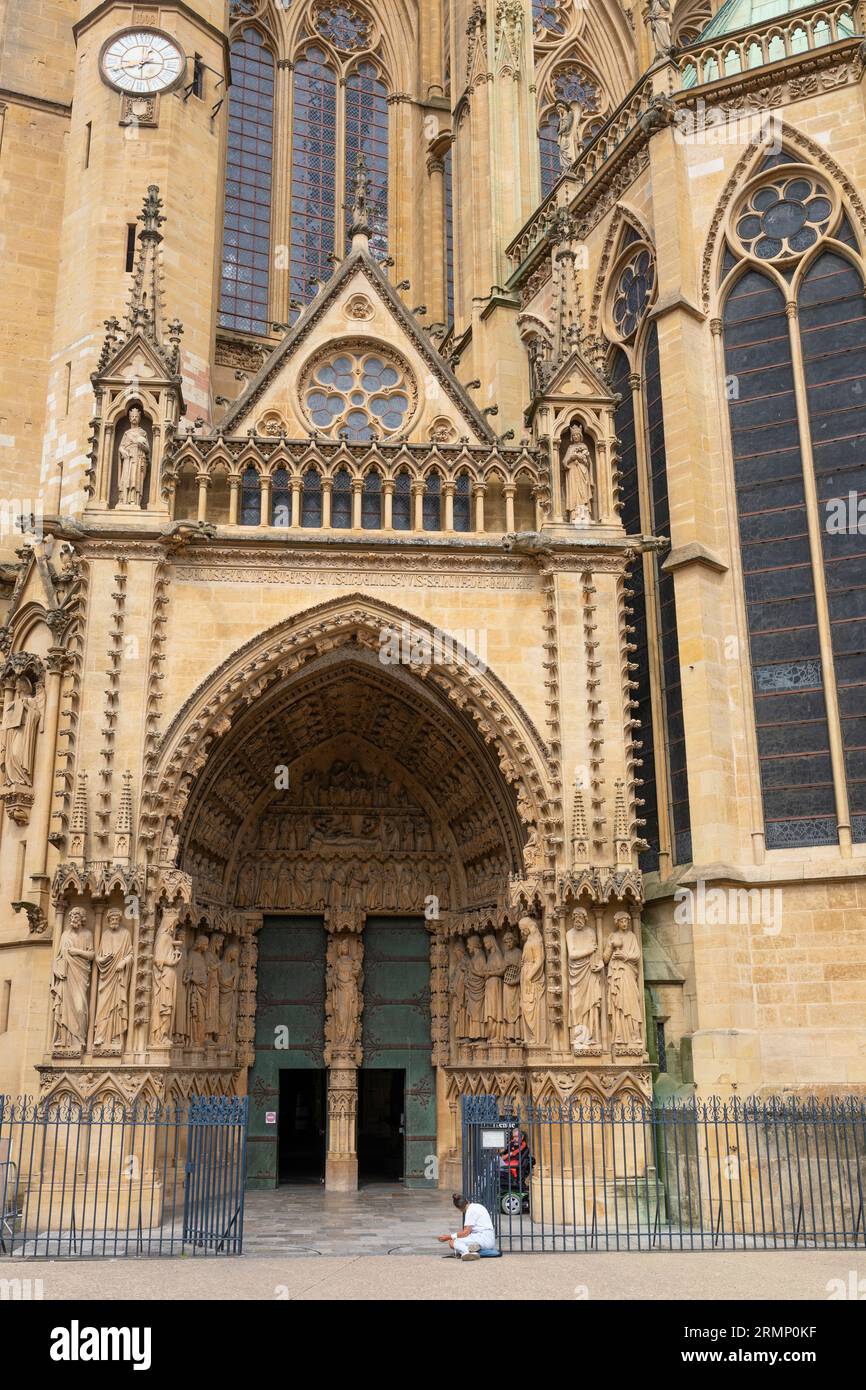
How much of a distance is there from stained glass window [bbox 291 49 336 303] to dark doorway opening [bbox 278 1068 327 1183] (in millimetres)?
15924

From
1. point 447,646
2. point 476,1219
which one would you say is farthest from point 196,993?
point 476,1219

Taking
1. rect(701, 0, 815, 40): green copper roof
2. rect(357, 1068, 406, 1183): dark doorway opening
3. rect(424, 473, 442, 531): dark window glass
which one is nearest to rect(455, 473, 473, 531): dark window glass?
rect(424, 473, 442, 531): dark window glass

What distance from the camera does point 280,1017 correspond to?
18.8 meters

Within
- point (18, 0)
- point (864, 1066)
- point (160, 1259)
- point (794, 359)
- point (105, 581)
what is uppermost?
point (18, 0)

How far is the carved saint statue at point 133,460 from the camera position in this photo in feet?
54.9

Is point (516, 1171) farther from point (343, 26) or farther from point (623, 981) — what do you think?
point (343, 26)

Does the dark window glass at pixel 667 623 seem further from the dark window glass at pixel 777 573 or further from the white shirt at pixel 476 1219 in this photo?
the white shirt at pixel 476 1219

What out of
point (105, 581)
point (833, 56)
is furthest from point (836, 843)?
point (833, 56)

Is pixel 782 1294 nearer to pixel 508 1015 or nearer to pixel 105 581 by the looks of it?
pixel 508 1015

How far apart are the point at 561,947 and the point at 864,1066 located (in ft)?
13.1

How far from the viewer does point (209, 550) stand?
16.7 meters

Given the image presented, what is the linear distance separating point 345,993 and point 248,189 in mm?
17540

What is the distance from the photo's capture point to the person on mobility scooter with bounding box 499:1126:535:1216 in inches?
601

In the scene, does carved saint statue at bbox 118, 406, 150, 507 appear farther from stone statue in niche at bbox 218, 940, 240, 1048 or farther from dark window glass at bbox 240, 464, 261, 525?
stone statue in niche at bbox 218, 940, 240, 1048
